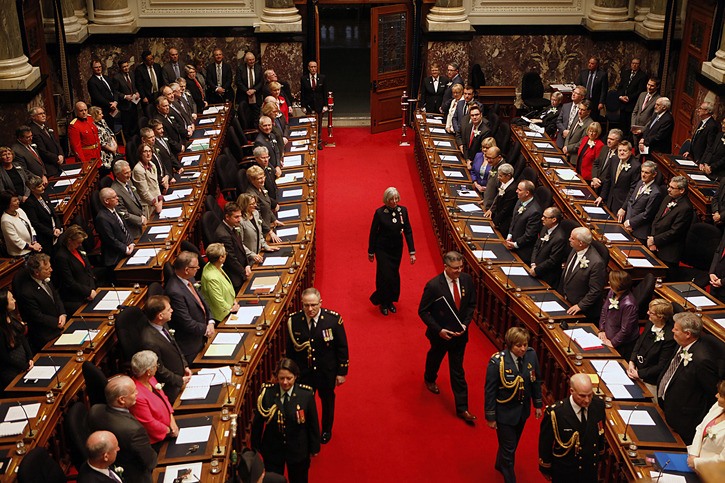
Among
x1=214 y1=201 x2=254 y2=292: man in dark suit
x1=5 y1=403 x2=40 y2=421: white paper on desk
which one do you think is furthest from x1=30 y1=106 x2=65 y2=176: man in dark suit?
x1=5 y1=403 x2=40 y2=421: white paper on desk

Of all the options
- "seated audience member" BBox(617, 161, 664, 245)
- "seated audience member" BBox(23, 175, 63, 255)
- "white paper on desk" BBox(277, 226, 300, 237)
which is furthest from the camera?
"white paper on desk" BBox(277, 226, 300, 237)

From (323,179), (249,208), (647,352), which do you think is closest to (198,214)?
(249,208)

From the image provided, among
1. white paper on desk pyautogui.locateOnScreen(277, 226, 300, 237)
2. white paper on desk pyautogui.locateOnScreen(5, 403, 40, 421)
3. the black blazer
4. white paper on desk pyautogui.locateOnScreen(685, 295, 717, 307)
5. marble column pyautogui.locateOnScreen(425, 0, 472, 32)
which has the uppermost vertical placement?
marble column pyautogui.locateOnScreen(425, 0, 472, 32)

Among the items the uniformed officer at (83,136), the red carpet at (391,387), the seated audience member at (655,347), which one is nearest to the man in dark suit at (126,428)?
the red carpet at (391,387)

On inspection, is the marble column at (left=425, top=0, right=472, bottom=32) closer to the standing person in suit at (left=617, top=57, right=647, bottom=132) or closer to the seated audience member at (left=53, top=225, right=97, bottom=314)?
the standing person in suit at (left=617, top=57, right=647, bottom=132)

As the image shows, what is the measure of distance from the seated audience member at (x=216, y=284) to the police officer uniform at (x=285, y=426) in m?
1.80

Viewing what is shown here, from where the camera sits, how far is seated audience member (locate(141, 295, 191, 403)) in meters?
6.28

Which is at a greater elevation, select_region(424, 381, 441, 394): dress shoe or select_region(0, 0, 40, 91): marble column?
select_region(0, 0, 40, 91): marble column

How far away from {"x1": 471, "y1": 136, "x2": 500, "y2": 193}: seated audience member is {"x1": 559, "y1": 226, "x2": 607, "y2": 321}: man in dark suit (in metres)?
2.85

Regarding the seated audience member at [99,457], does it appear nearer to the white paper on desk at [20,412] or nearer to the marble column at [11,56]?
the white paper on desk at [20,412]

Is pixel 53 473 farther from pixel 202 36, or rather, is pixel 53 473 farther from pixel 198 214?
pixel 202 36

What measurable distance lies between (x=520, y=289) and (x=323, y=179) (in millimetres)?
5634

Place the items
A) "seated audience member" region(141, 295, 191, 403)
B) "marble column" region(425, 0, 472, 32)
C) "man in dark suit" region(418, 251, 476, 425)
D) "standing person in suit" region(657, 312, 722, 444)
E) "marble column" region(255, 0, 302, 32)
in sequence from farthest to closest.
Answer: "marble column" region(425, 0, 472, 32) < "marble column" region(255, 0, 302, 32) < "man in dark suit" region(418, 251, 476, 425) < "seated audience member" region(141, 295, 191, 403) < "standing person in suit" region(657, 312, 722, 444)

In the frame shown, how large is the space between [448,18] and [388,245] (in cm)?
751
